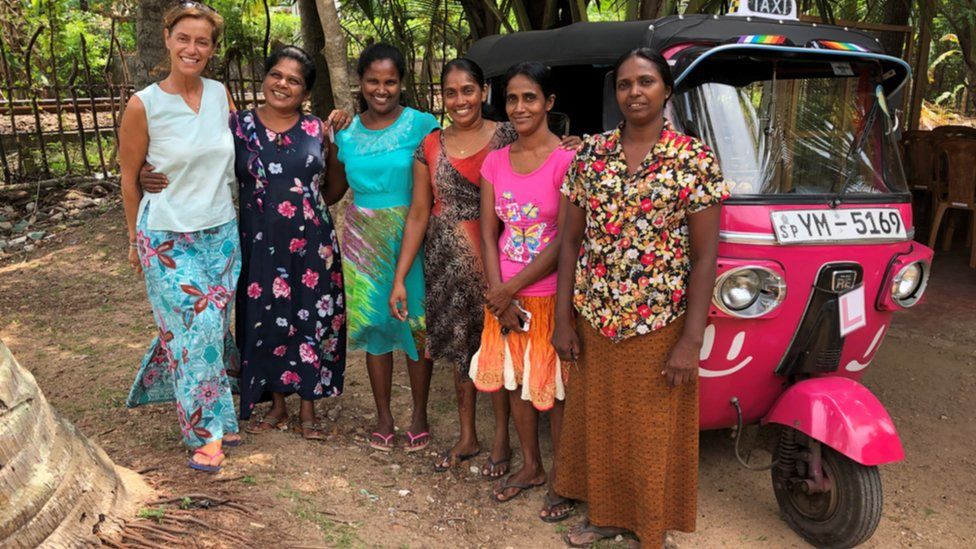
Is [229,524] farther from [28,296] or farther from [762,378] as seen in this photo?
[28,296]

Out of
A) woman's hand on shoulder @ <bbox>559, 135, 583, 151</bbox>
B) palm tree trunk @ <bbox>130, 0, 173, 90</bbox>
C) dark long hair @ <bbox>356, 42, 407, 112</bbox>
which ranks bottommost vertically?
woman's hand on shoulder @ <bbox>559, 135, 583, 151</bbox>

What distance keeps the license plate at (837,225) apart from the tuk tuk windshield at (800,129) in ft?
0.36

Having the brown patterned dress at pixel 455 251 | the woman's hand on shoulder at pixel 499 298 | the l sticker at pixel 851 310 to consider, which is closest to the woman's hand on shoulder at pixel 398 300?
the brown patterned dress at pixel 455 251

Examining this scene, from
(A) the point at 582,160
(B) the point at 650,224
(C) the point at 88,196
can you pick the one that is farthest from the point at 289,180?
(C) the point at 88,196

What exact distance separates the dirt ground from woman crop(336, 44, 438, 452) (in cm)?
43

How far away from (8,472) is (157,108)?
1.58 metres

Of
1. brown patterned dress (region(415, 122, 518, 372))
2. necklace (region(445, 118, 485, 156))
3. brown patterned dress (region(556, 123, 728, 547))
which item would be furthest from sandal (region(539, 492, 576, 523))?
necklace (region(445, 118, 485, 156))

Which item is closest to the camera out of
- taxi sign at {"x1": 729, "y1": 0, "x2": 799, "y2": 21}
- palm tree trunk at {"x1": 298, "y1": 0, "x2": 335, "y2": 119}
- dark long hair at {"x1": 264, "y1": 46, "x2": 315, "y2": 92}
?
taxi sign at {"x1": 729, "y1": 0, "x2": 799, "y2": 21}

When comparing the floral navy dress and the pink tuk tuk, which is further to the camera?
the floral navy dress

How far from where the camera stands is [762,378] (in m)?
2.97

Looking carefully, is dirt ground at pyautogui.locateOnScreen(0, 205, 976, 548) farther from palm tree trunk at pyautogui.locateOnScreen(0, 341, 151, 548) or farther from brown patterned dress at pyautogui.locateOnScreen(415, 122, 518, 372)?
brown patterned dress at pyautogui.locateOnScreen(415, 122, 518, 372)

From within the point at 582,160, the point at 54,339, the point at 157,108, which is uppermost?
the point at 157,108

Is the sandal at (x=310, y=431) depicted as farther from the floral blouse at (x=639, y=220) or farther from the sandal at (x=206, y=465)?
the floral blouse at (x=639, y=220)

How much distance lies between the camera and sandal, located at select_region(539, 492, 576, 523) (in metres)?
3.16
